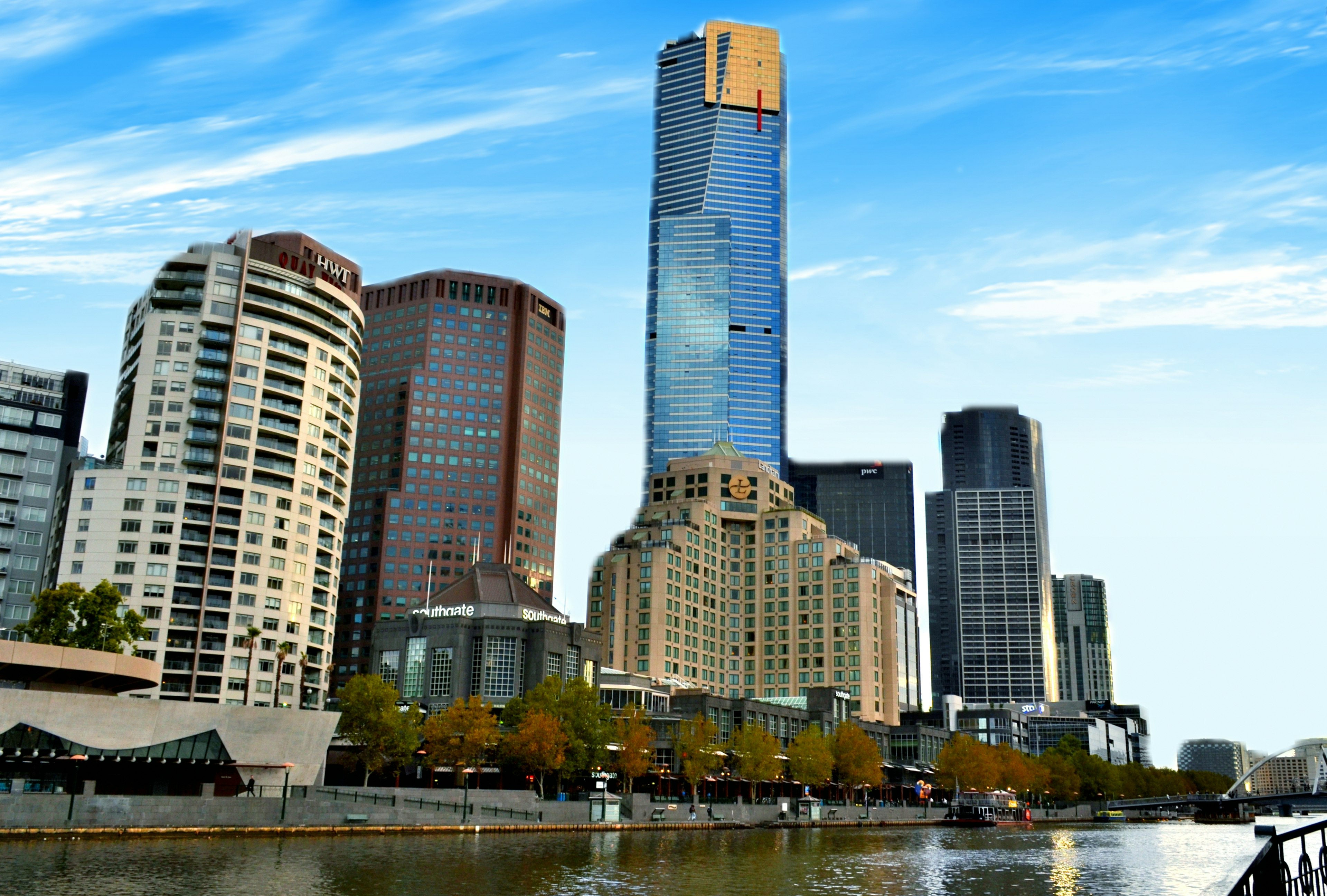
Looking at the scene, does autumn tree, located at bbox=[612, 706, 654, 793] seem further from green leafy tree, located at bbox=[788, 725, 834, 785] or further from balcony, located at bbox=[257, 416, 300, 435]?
balcony, located at bbox=[257, 416, 300, 435]

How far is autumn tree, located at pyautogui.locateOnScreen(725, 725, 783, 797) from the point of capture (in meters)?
171

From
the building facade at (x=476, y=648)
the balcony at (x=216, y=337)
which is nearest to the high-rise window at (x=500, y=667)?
the building facade at (x=476, y=648)

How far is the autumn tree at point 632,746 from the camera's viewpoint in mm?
150000

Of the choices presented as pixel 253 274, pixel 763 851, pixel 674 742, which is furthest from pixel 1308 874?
pixel 253 274

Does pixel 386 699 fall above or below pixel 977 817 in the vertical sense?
above

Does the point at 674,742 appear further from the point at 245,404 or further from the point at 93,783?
the point at 93,783

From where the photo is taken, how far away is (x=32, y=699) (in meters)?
97.5

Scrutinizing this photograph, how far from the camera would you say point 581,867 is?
253 ft

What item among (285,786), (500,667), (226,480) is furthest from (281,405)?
(285,786)

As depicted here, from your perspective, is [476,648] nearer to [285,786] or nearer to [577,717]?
[577,717]

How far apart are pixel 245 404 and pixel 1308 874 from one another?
18228 cm

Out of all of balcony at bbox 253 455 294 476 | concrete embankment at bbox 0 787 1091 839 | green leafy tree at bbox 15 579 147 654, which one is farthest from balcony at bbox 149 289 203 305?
concrete embankment at bbox 0 787 1091 839

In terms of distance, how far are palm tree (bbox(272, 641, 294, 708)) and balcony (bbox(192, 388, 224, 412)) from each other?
1523 inches

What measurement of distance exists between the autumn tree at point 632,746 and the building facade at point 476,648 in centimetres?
1346
